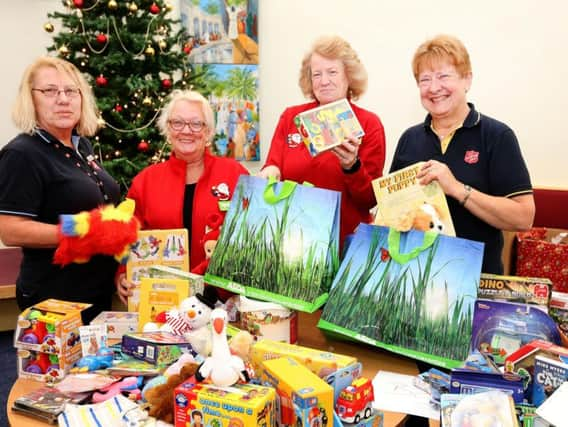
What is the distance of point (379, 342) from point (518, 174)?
75 centimetres

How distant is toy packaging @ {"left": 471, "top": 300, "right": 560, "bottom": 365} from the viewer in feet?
4.66

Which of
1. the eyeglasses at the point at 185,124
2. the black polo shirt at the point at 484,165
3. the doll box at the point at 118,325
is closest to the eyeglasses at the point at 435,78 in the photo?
the black polo shirt at the point at 484,165

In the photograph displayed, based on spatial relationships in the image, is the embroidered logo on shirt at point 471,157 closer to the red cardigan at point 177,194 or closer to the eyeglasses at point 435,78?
the eyeglasses at point 435,78

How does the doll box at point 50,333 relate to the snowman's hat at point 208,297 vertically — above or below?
below

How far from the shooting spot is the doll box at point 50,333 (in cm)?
144

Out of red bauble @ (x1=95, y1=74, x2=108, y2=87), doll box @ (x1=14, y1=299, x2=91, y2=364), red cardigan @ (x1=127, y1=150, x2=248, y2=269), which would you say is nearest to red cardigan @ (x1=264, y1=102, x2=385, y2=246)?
red cardigan @ (x1=127, y1=150, x2=248, y2=269)

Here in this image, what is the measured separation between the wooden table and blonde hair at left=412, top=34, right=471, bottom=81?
3.33 feet

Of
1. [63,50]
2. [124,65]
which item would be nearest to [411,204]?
[124,65]

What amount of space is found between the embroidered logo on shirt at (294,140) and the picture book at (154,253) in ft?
2.39

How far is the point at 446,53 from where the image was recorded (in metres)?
1.74

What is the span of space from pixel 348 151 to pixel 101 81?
8.22 ft

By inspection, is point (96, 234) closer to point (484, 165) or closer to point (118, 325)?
point (118, 325)

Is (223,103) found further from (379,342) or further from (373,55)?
(379,342)

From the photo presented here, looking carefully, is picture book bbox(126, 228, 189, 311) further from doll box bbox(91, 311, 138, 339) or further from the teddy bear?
the teddy bear
